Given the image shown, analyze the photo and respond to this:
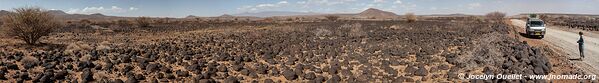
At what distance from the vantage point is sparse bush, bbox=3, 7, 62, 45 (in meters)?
20.2

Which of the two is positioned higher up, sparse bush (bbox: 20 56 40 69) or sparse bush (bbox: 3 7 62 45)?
sparse bush (bbox: 3 7 62 45)

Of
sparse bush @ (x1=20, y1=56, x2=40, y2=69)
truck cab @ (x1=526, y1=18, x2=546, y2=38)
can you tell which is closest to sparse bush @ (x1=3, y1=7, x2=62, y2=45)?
sparse bush @ (x1=20, y1=56, x2=40, y2=69)

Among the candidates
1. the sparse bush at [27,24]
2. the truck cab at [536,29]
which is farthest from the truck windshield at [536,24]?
the sparse bush at [27,24]

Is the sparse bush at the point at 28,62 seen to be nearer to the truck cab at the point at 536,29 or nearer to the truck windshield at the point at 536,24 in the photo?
the truck cab at the point at 536,29

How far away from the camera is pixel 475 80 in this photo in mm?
9680

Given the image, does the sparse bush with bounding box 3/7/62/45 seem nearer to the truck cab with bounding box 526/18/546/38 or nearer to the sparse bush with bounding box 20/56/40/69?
the sparse bush with bounding box 20/56/40/69

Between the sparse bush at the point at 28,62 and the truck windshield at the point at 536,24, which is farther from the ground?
the truck windshield at the point at 536,24

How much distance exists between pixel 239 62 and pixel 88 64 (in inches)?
145

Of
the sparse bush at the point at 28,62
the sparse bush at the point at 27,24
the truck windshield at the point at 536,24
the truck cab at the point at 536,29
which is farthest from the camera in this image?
the truck windshield at the point at 536,24

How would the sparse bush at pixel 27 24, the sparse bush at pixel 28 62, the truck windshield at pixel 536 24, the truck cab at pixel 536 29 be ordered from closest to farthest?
1. the sparse bush at pixel 28 62
2. the sparse bush at pixel 27 24
3. the truck cab at pixel 536 29
4. the truck windshield at pixel 536 24

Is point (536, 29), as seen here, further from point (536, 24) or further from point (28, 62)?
point (28, 62)

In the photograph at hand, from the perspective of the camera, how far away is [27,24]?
67.1 ft

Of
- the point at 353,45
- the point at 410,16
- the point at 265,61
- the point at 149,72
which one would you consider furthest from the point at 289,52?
the point at 410,16

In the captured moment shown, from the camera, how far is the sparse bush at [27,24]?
66.4 ft
